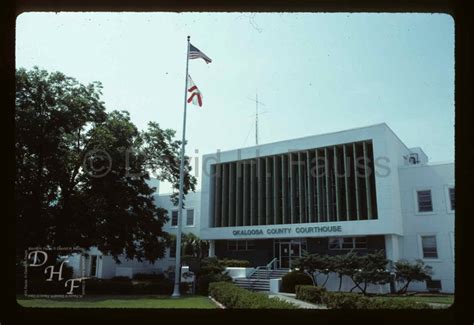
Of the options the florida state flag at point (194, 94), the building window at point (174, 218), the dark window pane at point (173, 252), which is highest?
the florida state flag at point (194, 94)

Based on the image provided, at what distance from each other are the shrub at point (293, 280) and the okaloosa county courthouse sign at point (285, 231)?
3.15 m

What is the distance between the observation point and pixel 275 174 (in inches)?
911

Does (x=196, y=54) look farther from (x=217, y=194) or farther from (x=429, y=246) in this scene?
(x=429, y=246)

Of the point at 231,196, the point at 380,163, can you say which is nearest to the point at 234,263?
the point at 231,196

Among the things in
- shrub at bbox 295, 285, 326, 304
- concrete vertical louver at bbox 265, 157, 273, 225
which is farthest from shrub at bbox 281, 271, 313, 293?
concrete vertical louver at bbox 265, 157, 273, 225

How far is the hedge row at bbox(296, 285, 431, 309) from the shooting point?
8.12 metres

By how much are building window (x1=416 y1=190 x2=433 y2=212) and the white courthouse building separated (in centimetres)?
3

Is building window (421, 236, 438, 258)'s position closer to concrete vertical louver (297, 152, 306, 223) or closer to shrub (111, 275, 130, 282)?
concrete vertical louver (297, 152, 306, 223)

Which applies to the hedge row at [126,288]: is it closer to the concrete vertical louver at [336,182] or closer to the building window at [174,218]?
the concrete vertical louver at [336,182]

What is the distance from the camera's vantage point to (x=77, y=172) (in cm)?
1706

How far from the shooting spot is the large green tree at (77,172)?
15.9 m

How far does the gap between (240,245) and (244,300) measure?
14767 millimetres

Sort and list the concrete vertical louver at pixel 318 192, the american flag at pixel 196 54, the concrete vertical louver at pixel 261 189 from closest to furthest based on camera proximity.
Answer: the american flag at pixel 196 54 → the concrete vertical louver at pixel 318 192 → the concrete vertical louver at pixel 261 189
